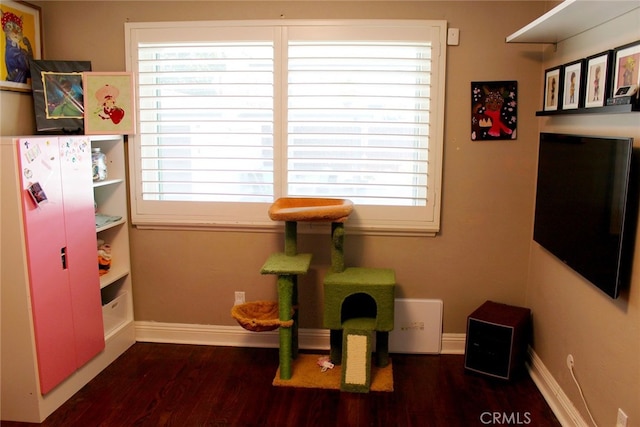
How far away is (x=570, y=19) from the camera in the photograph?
7.29 ft

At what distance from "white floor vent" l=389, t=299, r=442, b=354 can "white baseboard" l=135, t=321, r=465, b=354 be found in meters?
0.07

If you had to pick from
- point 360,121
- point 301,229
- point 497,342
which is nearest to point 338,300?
point 301,229

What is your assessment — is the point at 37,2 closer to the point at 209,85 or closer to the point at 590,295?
the point at 209,85

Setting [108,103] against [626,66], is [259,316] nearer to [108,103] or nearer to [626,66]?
[108,103]

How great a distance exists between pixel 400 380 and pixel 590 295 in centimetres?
117

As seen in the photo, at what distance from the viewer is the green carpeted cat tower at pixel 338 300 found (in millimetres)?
2789

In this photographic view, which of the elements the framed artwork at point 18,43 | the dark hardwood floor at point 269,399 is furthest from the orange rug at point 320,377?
the framed artwork at point 18,43

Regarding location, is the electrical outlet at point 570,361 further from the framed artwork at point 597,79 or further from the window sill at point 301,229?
the framed artwork at point 597,79

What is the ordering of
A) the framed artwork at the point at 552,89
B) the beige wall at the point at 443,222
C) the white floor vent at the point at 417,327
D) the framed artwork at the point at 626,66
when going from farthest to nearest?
the white floor vent at the point at 417,327, the beige wall at the point at 443,222, the framed artwork at the point at 552,89, the framed artwork at the point at 626,66

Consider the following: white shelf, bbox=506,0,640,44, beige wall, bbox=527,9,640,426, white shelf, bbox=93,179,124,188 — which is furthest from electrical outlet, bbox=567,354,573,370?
white shelf, bbox=93,179,124,188

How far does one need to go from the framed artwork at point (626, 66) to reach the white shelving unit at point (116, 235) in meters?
2.73

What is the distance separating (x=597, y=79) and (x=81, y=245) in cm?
273

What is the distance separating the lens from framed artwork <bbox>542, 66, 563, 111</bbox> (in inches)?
103

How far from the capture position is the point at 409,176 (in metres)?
3.11
